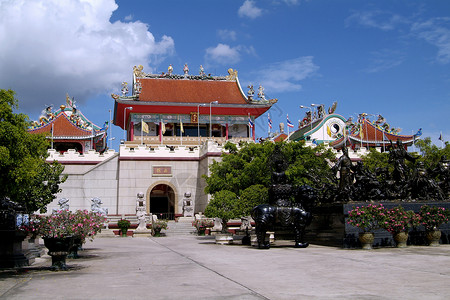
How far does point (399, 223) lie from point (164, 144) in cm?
2933

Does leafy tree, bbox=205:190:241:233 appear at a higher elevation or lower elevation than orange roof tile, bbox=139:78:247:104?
lower

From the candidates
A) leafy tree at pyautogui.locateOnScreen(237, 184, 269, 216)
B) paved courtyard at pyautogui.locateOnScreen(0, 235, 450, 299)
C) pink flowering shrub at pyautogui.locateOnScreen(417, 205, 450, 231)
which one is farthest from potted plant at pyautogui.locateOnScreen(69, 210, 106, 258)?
pink flowering shrub at pyautogui.locateOnScreen(417, 205, 450, 231)

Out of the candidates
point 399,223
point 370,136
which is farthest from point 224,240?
point 370,136

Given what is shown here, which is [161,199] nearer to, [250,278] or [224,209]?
[224,209]

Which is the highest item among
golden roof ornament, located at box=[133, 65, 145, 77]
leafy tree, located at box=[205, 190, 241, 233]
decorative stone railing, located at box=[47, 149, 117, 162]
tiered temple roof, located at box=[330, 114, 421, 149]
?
golden roof ornament, located at box=[133, 65, 145, 77]

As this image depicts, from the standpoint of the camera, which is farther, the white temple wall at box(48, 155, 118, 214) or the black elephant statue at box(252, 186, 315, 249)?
the white temple wall at box(48, 155, 118, 214)

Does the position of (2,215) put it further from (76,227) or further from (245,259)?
(245,259)

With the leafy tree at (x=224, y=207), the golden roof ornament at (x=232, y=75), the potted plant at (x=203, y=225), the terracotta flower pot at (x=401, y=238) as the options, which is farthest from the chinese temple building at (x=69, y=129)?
the terracotta flower pot at (x=401, y=238)

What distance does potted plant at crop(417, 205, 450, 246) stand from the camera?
13.8 metres

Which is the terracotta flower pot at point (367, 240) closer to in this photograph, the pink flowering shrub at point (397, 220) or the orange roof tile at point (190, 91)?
the pink flowering shrub at point (397, 220)

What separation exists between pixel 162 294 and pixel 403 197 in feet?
34.6

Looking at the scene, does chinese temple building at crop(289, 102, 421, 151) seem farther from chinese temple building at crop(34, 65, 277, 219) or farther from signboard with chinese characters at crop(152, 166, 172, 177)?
signboard with chinese characters at crop(152, 166, 172, 177)

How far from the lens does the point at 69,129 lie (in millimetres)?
42719

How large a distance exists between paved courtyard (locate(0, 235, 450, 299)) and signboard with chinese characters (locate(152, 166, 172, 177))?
2258 cm
